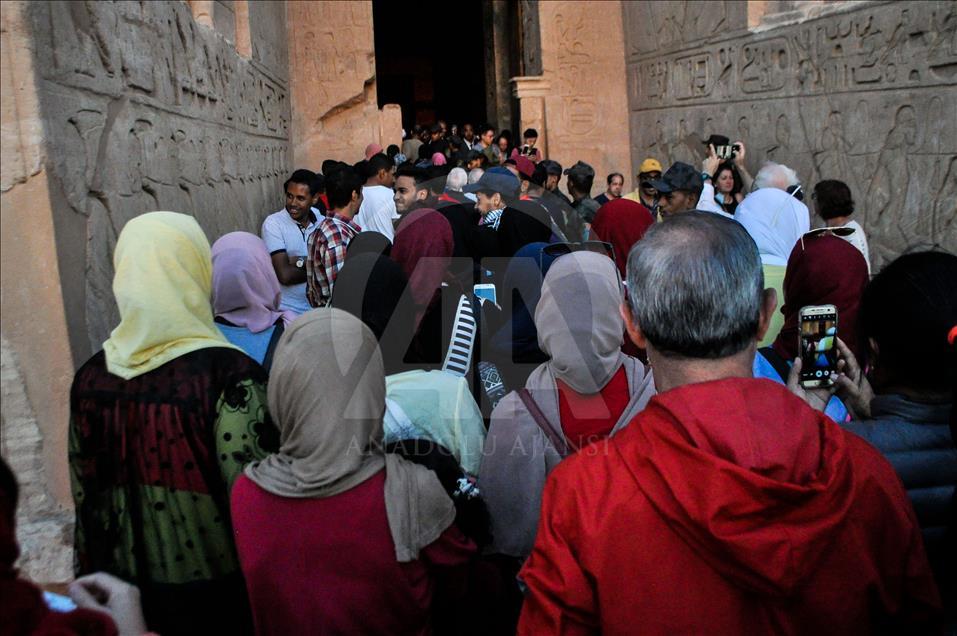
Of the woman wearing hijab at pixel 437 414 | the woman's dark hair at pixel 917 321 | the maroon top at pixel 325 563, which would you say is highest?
the woman's dark hair at pixel 917 321

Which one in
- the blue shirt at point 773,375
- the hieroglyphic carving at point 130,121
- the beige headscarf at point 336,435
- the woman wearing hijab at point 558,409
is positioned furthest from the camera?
the hieroglyphic carving at point 130,121

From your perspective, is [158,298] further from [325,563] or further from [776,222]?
[776,222]

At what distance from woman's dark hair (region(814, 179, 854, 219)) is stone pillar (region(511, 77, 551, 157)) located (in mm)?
8302

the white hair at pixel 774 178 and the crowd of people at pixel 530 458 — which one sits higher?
the white hair at pixel 774 178

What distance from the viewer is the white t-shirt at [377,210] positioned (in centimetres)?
626

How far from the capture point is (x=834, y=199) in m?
4.42

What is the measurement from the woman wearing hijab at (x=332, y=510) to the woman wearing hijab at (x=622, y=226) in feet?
10.8

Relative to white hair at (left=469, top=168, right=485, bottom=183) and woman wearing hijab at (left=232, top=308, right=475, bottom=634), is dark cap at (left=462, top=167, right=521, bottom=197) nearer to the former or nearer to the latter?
white hair at (left=469, top=168, right=485, bottom=183)

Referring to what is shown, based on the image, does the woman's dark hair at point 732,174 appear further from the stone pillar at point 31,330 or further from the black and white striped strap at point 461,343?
the stone pillar at point 31,330

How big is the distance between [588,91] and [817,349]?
11.2m

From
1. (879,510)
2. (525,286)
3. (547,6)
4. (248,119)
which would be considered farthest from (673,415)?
(547,6)

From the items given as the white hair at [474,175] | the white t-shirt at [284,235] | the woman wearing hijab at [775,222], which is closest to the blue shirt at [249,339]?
the white t-shirt at [284,235]

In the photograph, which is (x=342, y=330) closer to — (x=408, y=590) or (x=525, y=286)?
(x=408, y=590)

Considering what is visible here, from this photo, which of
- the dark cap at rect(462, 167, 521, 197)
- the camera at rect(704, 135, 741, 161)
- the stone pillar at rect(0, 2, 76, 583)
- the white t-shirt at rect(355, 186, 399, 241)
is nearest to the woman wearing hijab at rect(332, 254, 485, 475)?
the stone pillar at rect(0, 2, 76, 583)
